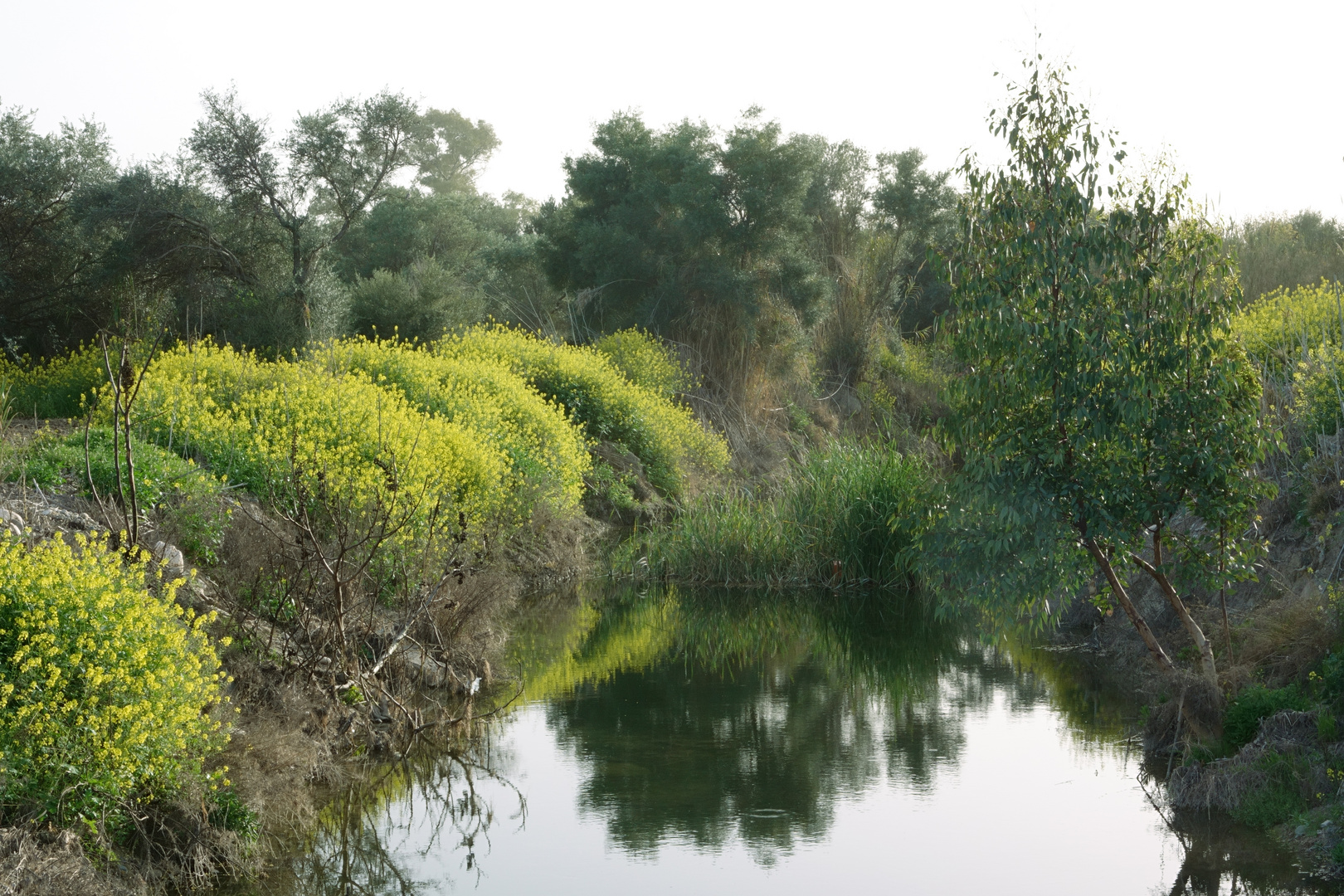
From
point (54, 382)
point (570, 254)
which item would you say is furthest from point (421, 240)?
point (54, 382)

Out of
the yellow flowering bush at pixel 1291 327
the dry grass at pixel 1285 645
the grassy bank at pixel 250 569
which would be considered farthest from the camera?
the yellow flowering bush at pixel 1291 327

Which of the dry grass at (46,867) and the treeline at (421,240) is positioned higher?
the treeline at (421,240)

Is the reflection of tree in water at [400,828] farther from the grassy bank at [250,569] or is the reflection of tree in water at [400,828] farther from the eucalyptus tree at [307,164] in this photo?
the eucalyptus tree at [307,164]

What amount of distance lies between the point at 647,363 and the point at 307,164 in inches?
302

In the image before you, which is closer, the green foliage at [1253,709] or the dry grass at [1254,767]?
the dry grass at [1254,767]

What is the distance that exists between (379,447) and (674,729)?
449 cm

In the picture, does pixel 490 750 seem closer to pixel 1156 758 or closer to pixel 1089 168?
pixel 1156 758

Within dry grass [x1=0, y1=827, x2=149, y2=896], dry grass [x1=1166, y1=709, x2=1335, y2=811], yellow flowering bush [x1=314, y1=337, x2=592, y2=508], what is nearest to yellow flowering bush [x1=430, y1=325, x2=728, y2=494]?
yellow flowering bush [x1=314, y1=337, x2=592, y2=508]

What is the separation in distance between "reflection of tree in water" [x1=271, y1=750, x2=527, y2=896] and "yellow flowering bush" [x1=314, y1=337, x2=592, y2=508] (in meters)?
6.98

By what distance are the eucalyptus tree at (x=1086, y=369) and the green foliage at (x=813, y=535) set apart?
6.93 m

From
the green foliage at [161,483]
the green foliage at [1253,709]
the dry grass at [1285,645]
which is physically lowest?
the green foliage at [1253,709]

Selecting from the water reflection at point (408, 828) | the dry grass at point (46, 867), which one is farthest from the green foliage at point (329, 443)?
the dry grass at point (46, 867)

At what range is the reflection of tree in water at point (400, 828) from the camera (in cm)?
654

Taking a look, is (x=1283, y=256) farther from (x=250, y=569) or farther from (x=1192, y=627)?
(x=250, y=569)
